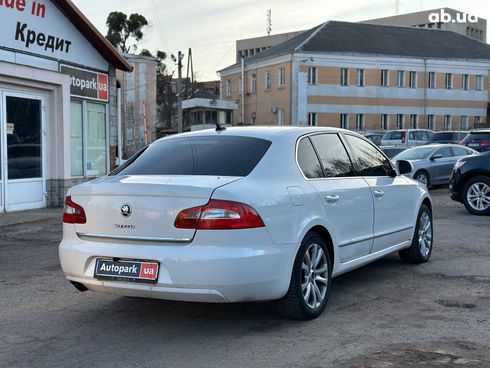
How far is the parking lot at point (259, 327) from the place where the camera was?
4426mm

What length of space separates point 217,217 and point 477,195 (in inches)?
372

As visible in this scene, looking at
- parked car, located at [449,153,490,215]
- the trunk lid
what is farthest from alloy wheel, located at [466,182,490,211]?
the trunk lid

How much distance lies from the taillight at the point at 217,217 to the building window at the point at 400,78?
52.4 meters

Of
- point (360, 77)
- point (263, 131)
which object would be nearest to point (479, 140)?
point (263, 131)

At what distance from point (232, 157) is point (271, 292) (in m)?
1.24

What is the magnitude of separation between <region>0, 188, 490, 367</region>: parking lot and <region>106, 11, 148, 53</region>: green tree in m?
50.1

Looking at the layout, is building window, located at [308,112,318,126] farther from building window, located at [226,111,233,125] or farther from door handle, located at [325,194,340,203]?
door handle, located at [325,194,340,203]

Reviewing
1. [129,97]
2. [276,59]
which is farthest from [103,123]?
[276,59]

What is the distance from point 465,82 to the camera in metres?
57.8

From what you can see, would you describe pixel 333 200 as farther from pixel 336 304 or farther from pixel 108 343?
pixel 108 343

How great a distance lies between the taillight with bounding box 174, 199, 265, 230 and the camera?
461 cm

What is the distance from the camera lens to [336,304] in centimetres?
584

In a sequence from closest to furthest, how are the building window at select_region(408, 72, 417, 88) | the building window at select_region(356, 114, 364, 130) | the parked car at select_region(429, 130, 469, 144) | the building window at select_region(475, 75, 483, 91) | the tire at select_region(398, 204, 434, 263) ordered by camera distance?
the tire at select_region(398, 204, 434, 263), the parked car at select_region(429, 130, 469, 144), the building window at select_region(356, 114, 364, 130), the building window at select_region(408, 72, 417, 88), the building window at select_region(475, 75, 483, 91)

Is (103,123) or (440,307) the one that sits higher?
(103,123)
